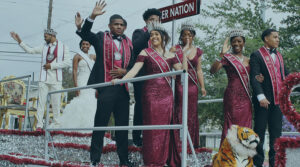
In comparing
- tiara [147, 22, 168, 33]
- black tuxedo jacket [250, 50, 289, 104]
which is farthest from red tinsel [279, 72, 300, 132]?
tiara [147, 22, 168, 33]

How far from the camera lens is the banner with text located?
653 cm

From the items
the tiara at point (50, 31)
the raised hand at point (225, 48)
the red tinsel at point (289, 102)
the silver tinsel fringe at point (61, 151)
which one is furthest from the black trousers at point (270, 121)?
the tiara at point (50, 31)

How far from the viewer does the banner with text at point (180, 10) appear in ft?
21.4

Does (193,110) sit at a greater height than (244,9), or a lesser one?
lesser

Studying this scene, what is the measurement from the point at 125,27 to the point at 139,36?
1.30 ft

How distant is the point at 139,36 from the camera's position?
6148mm

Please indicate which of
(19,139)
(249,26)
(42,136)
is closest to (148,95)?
(42,136)

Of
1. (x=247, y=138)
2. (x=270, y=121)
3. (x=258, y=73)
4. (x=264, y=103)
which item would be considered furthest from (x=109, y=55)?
(x=247, y=138)

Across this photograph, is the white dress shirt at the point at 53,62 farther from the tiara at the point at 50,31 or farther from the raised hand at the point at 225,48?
the raised hand at the point at 225,48

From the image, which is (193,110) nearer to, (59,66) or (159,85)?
(159,85)

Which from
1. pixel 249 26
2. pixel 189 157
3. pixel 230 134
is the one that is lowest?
pixel 189 157

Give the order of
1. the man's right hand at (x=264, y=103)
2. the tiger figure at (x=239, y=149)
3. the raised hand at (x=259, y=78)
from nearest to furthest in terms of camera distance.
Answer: the tiger figure at (x=239, y=149) < the man's right hand at (x=264, y=103) < the raised hand at (x=259, y=78)

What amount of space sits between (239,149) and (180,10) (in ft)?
10.8

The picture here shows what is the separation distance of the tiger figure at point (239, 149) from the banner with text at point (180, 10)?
9.38 feet
